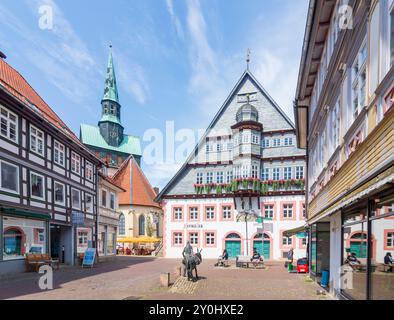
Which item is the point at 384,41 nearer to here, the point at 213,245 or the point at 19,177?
the point at 19,177

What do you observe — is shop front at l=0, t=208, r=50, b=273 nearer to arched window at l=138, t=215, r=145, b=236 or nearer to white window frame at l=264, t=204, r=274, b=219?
white window frame at l=264, t=204, r=274, b=219

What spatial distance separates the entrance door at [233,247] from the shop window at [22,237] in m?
17.6

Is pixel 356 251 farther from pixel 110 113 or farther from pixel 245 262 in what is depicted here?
pixel 110 113

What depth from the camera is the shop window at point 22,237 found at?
15.7m

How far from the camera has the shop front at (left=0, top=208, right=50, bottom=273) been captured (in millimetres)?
15305

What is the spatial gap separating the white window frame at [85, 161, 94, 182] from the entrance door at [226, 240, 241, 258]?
1463 cm

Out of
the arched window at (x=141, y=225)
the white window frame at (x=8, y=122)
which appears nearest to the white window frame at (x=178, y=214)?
the arched window at (x=141, y=225)

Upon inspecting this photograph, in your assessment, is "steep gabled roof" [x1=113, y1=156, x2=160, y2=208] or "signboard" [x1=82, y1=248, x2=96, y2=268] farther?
"steep gabled roof" [x1=113, y1=156, x2=160, y2=208]

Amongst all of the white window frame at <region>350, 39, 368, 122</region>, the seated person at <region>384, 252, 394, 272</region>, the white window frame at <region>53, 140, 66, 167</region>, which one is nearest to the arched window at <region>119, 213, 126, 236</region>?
the white window frame at <region>53, 140, 66, 167</region>

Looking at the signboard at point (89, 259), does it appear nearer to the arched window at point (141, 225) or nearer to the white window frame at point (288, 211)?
the white window frame at point (288, 211)

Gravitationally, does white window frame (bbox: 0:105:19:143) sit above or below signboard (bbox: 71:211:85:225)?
above

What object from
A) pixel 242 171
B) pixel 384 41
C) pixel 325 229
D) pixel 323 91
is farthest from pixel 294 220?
pixel 384 41

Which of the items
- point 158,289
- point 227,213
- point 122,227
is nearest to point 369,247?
point 158,289

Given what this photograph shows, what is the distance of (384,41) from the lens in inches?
220
